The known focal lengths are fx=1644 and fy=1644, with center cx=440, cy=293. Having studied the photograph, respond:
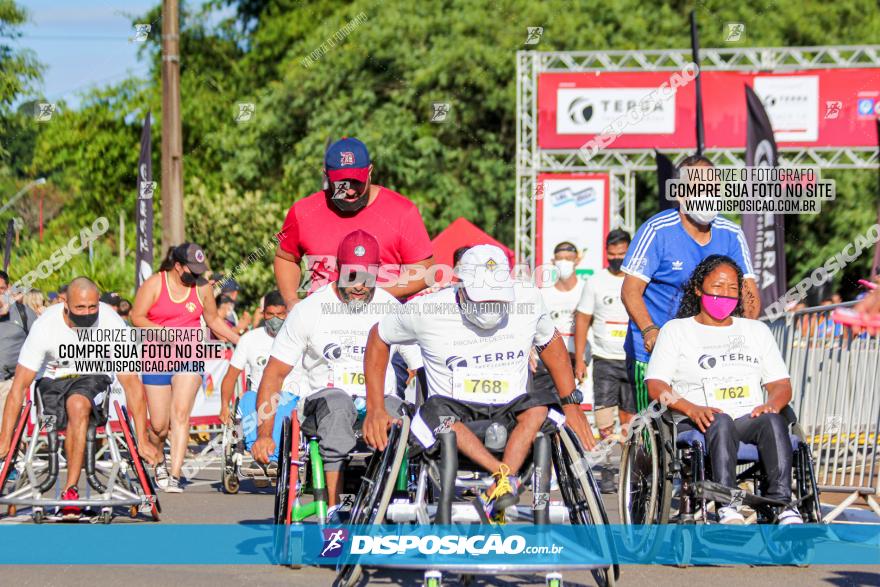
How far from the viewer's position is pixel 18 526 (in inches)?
406

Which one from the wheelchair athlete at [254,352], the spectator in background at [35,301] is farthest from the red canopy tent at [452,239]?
the wheelchair athlete at [254,352]

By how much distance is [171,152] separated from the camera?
74.4ft

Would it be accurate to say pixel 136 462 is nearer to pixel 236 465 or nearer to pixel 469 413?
pixel 236 465

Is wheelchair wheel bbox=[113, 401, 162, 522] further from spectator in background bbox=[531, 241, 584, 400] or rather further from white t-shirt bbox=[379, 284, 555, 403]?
spectator in background bbox=[531, 241, 584, 400]

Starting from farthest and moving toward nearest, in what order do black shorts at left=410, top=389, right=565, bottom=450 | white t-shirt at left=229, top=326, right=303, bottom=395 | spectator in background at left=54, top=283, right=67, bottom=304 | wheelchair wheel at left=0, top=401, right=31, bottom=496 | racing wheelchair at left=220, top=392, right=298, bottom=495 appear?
white t-shirt at left=229, top=326, right=303, bottom=395
racing wheelchair at left=220, top=392, right=298, bottom=495
spectator in background at left=54, top=283, right=67, bottom=304
wheelchair wheel at left=0, top=401, right=31, bottom=496
black shorts at left=410, top=389, right=565, bottom=450

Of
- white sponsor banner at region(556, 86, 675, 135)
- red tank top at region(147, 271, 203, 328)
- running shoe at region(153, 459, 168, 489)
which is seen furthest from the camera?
white sponsor banner at region(556, 86, 675, 135)

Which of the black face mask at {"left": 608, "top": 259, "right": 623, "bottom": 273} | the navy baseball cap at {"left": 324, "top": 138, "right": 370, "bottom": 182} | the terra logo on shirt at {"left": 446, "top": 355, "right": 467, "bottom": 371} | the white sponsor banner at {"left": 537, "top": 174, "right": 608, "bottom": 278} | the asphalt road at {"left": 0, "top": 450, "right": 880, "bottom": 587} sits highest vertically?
the white sponsor banner at {"left": 537, "top": 174, "right": 608, "bottom": 278}

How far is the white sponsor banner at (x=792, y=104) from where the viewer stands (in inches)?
1166

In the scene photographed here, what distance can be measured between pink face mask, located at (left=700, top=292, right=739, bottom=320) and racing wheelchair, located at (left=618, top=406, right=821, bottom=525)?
24.7 inches

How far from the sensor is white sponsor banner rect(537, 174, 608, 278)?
1135 inches

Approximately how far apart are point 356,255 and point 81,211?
47.7 meters

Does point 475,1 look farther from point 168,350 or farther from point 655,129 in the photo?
point 168,350

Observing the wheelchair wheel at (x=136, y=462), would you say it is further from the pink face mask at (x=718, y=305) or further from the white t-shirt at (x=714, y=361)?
the pink face mask at (x=718, y=305)

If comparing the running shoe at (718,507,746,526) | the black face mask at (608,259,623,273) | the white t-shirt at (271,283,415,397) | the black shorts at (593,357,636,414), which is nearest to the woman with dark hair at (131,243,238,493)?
the black shorts at (593,357,636,414)
